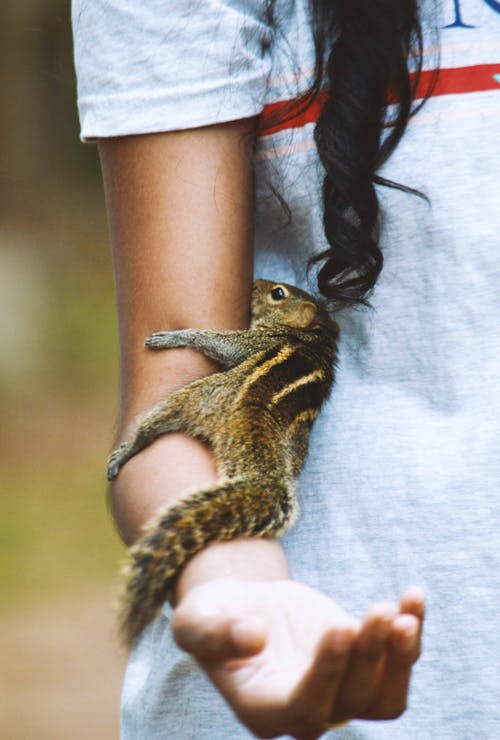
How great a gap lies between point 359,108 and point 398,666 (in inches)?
23.2

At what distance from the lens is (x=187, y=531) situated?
0.96 metres

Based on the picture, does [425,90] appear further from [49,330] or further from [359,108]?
[49,330]

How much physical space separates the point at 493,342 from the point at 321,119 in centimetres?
28

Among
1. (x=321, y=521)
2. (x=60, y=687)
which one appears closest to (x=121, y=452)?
(x=321, y=521)

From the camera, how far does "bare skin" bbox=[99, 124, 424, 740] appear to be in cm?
76

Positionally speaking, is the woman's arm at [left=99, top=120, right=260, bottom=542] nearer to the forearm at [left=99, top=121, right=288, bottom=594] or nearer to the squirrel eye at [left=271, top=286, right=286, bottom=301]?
the forearm at [left=99, top=121, right=288, bottom=594]

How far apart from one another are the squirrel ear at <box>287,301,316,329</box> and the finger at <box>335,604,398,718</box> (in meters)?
0.74

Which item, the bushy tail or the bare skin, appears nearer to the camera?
the bare skin

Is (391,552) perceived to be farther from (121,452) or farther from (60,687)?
(60,687)

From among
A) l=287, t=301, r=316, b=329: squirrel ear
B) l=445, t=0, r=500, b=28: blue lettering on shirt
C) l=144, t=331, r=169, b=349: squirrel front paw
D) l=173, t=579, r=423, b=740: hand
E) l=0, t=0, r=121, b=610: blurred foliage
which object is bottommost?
l=0, t=0, r=121, b=610: blurred foliage

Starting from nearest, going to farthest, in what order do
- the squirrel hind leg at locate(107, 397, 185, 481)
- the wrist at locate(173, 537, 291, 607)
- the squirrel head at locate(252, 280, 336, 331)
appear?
the wrist at locate(173, 537, 291, 607) < the squirrel hind leg at locate(107, 397, 185, 481) < the squirrel head at locate(252, 280, 336, 331)

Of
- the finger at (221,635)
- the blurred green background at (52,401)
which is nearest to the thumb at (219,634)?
the finger at (221,635)

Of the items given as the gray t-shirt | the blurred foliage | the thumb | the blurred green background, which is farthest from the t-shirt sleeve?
the blurred foliage

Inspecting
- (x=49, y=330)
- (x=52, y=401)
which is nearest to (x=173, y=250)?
(x=52, y=401)
